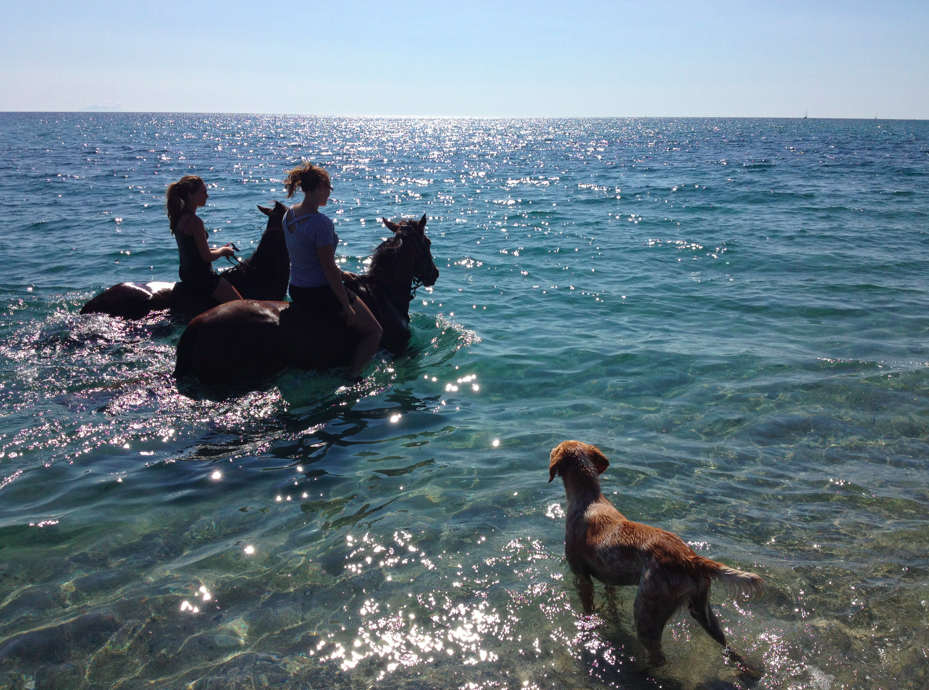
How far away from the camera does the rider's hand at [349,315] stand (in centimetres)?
760

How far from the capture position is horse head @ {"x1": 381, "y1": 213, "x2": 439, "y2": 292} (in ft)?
30.1

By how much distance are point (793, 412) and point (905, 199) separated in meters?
21.4

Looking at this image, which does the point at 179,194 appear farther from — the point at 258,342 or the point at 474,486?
the point at 474,486

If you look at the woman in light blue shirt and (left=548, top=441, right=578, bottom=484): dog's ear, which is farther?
the woman in light blue shirt

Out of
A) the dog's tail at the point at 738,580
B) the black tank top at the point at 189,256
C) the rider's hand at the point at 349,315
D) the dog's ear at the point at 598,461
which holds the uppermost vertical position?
the black tank top at the point at 189,256

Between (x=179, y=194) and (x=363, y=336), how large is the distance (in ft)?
11.1

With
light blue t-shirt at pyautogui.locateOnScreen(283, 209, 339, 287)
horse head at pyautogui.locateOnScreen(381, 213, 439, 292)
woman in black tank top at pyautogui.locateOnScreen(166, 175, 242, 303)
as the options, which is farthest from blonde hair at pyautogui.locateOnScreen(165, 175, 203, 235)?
horse head at pyautogui.locateOnScreen(381, 213, 439, 292)

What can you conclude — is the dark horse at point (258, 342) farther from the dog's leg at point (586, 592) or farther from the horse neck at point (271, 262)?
the dog's leg at point (586, 592)

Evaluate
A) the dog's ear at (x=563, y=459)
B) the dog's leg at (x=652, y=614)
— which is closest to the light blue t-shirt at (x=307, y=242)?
the dog's ear at (x=563, y=459)

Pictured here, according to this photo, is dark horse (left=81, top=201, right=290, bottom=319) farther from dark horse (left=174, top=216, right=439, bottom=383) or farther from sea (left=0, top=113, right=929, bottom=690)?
dark horse (left=174, top=216, right=439, bottom=383)

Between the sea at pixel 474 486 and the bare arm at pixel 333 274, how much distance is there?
3.12 ft

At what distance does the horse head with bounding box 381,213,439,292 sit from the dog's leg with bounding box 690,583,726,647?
6472 millimetres

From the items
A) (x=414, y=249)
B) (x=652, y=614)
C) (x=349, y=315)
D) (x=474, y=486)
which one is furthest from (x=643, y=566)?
(x=414, y=249)

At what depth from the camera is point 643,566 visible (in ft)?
11.6
